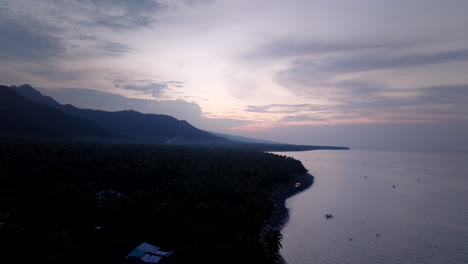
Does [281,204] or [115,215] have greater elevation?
[115,215]

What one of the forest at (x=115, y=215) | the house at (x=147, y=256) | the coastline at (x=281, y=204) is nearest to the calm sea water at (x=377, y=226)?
the coastline at (x=281, y=204)

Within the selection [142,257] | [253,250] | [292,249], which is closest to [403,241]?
[292,249]

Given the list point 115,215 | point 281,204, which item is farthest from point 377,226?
point 115,215

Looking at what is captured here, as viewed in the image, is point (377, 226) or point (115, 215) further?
point (377, 226)

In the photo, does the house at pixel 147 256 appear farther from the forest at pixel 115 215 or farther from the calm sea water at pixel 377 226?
the calm sea water at pixel 377 226

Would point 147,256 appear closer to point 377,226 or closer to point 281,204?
point 281,204

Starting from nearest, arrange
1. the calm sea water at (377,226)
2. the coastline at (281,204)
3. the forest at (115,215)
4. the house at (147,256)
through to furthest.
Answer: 1. the house at (147,256)
2. the forest at (115,215)
3. the calm sea water at (377,226)
4. the coastline at (281,204)
